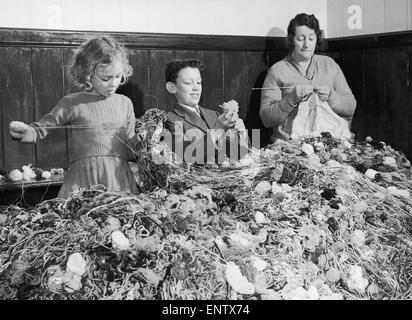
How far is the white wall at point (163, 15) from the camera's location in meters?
1.97

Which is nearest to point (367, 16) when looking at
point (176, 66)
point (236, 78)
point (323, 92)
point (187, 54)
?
point (323, 92)

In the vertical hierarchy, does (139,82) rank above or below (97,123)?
above

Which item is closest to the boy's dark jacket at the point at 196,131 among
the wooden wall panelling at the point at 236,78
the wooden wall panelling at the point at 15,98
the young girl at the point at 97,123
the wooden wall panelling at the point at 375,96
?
the young girl at the point at 97,123

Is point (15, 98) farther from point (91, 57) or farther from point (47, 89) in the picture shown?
point (91, 57)

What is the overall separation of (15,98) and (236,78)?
0.73 metres

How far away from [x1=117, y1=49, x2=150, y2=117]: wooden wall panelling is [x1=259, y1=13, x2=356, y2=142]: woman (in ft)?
1.29

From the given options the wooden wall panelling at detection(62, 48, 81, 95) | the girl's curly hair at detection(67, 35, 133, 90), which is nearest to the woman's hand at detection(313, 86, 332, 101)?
the girl's curly hair at detection(67, 35, 133, 90)

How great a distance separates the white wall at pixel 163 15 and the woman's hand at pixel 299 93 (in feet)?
0.74

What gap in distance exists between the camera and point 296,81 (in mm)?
2324

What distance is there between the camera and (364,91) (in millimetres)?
2508

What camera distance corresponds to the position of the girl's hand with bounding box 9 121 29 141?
1836 mm

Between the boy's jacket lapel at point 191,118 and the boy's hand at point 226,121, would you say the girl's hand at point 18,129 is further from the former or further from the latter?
the boy's hand at point 226,121
